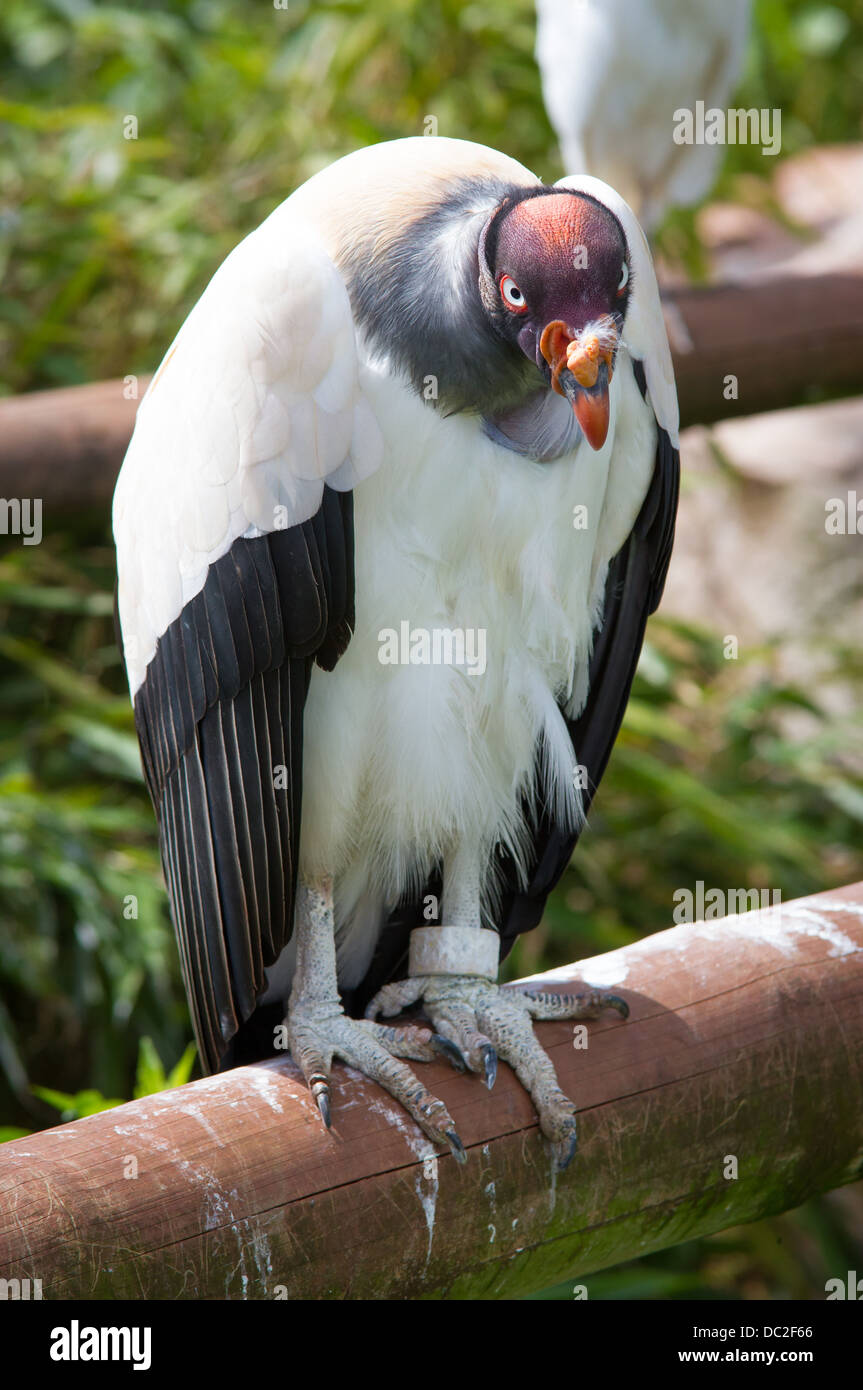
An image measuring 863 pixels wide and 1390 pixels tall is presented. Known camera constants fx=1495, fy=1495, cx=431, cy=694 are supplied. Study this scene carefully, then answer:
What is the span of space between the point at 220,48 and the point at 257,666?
341 cm

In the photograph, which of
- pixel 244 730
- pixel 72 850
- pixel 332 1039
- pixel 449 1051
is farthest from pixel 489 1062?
pixel 72 850

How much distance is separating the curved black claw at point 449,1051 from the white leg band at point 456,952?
16cm

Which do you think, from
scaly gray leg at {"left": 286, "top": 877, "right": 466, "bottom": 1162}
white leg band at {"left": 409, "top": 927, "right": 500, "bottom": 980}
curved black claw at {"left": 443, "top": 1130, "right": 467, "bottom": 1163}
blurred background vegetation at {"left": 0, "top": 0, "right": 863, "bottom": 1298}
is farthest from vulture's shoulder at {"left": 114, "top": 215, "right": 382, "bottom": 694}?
blurred background vegetation at {"left": 0, "top": 0, "right": 863, "bottom": 1298}

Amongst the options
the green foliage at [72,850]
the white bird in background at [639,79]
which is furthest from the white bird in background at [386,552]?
the white bird in background at [639,79]

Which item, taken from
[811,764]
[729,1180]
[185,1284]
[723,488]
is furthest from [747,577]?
[185,1284]

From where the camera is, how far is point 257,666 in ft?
5.84

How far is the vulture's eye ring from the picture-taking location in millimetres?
1621

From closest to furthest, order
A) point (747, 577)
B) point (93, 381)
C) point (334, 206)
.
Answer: point (334, 206) < point (93, 381) < point (747, 577)

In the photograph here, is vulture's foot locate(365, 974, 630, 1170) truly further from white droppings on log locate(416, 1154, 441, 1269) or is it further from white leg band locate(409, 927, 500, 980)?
white droppings on log locate(416, 1154, 441, 1269)

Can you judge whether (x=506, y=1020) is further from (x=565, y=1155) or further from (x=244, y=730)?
(x=244, y=730)

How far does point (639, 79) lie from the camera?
4242mm

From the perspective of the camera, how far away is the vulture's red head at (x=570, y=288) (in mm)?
1577

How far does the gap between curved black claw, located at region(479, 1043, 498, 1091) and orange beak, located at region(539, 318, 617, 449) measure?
0.74 metres

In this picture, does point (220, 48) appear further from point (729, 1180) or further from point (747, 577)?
point (729, 1180)
